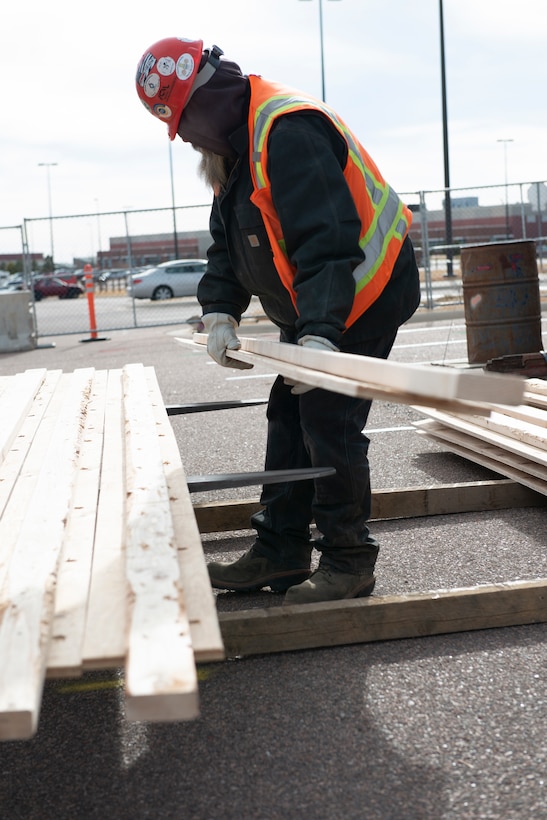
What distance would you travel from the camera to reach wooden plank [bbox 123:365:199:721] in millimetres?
1720

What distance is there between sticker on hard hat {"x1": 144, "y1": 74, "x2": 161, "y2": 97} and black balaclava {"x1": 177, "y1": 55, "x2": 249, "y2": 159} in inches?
5.0

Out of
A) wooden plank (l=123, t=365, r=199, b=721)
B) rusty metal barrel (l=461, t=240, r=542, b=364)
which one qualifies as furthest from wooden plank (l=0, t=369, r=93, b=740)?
rusty metal barrel (l=461, t=240, r=542, b=364)

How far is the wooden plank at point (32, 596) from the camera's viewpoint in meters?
1.72

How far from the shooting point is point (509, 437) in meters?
4.90

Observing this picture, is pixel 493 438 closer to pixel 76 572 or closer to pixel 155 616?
pixel 76 572

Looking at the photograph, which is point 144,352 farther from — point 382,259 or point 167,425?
point 382,259

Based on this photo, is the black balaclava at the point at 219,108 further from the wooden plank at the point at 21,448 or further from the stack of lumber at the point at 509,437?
the stack of lumber at the point at 509,437

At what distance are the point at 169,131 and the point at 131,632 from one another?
2.12m

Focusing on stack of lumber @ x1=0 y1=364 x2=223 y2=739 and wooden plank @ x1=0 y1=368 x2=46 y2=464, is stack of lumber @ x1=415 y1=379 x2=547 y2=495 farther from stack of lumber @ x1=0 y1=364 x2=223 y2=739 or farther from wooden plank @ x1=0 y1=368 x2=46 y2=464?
wooden plank @ x1=0 y1=368 x2=46 y2=464

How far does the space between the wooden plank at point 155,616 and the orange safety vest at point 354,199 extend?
91 cm

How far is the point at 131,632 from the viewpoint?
6.31ft

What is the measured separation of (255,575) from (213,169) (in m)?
1.63

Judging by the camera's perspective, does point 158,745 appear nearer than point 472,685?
Yes

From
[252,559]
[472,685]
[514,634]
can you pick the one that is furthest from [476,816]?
[252,559]
